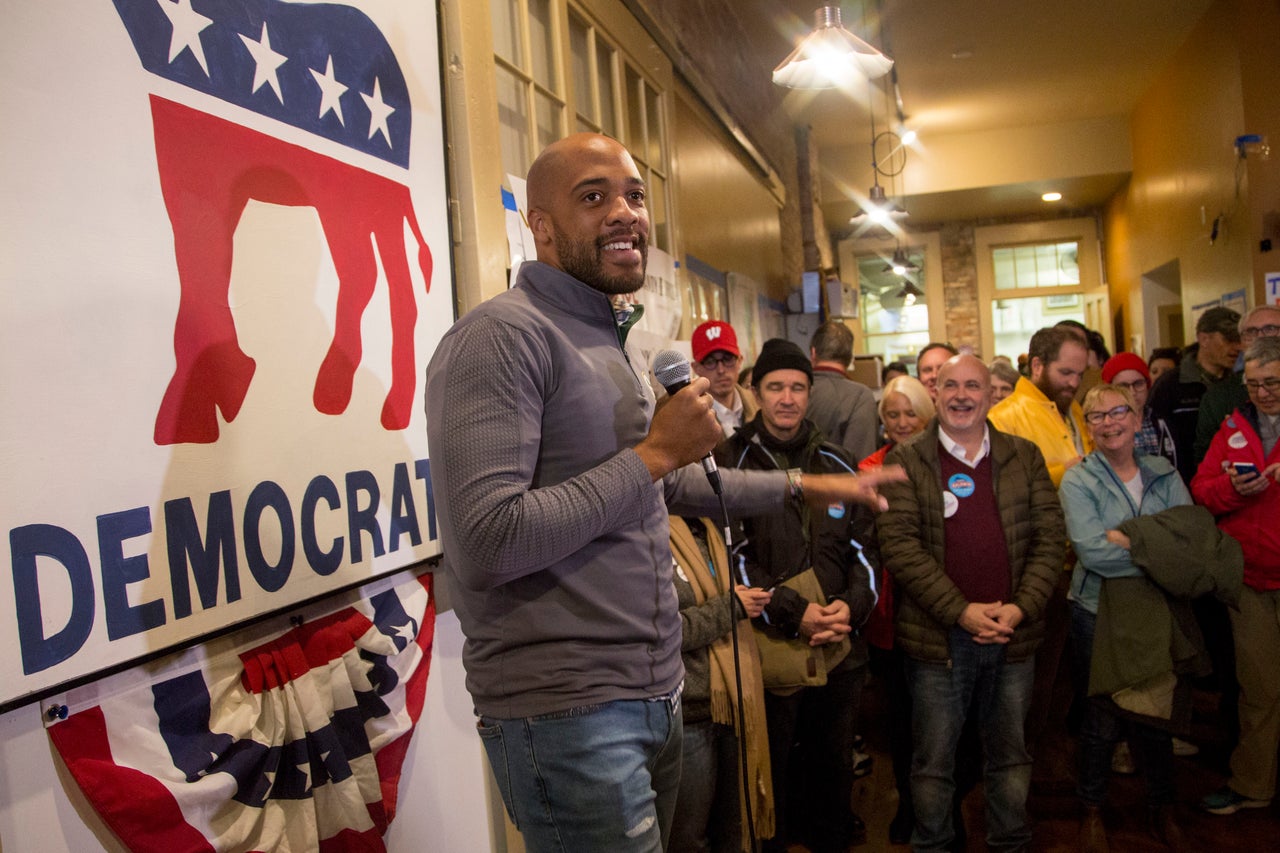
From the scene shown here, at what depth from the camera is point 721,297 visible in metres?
5.17

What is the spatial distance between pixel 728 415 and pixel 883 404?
67 cm

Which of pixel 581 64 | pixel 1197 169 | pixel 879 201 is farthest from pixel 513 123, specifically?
pixel 1197 169

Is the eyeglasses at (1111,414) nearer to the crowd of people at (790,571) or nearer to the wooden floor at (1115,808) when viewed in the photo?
the crowd of people at (790,571)

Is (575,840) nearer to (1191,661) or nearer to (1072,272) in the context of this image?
(1191,661)

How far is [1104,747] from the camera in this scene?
9.20ft

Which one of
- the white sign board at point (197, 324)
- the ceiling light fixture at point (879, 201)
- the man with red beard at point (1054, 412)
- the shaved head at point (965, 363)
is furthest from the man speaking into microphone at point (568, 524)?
the ceiling light fixture at point (879, 201)

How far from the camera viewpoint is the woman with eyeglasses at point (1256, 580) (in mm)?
2875

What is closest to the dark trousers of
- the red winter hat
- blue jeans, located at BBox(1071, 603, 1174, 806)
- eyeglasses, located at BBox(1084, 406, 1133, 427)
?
blue jeans, located at BBox(1071, 603, 1174, 806)

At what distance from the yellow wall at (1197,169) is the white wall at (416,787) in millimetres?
6554

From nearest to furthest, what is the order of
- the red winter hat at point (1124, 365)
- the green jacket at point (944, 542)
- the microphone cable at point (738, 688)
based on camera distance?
the microphone cable at point (738, 688), the green jacket at point (944, 542), the red winter hat at point (1124, 365)

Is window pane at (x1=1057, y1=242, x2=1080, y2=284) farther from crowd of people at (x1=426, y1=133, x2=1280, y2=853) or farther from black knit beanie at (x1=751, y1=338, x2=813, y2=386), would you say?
black knit beanie at (x1=751, y1=338, x2=813, y2=386)

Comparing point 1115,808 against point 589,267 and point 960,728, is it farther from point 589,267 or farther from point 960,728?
point 589,267

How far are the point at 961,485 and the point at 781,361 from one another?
2.22 feet

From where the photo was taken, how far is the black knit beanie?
2.75m
